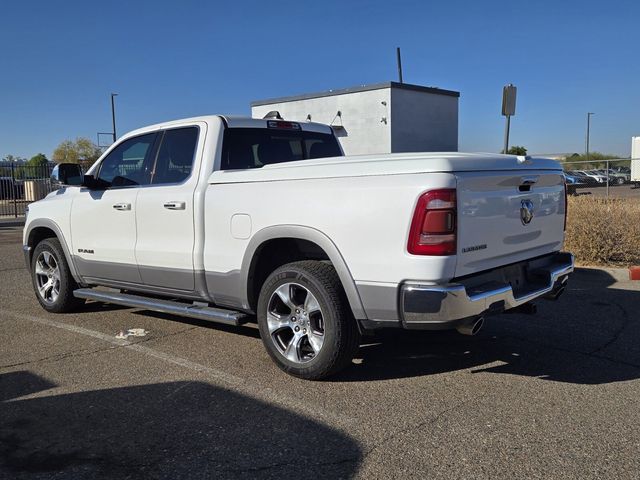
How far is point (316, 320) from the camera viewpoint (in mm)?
4438

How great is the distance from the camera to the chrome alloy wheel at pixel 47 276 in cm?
680

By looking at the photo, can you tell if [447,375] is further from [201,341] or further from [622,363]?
[201,341]

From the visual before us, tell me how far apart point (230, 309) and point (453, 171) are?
242cm

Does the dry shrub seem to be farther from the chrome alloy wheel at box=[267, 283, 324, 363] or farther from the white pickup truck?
the chrome alloy wheel at box=[267, 283, 324, 363]

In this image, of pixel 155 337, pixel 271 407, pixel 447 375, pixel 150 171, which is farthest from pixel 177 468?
pixel 150 171

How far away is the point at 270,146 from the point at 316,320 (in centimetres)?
194

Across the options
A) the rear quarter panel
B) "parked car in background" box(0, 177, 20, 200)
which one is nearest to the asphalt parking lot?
the rear quarter panel

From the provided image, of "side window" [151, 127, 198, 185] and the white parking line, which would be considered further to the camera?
"side window" [151, 127, 198, 185]

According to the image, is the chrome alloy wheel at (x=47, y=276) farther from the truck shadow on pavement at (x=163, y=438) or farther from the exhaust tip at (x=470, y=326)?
the exhaust tip at (x=470, y=326)

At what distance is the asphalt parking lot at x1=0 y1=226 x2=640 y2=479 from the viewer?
324 centimetres

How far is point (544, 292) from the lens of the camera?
4.55 metres

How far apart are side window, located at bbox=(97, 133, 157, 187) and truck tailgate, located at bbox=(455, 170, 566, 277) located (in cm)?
315

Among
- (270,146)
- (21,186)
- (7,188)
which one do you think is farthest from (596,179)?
(270,146)

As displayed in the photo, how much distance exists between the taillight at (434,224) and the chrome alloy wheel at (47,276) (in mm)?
4607
